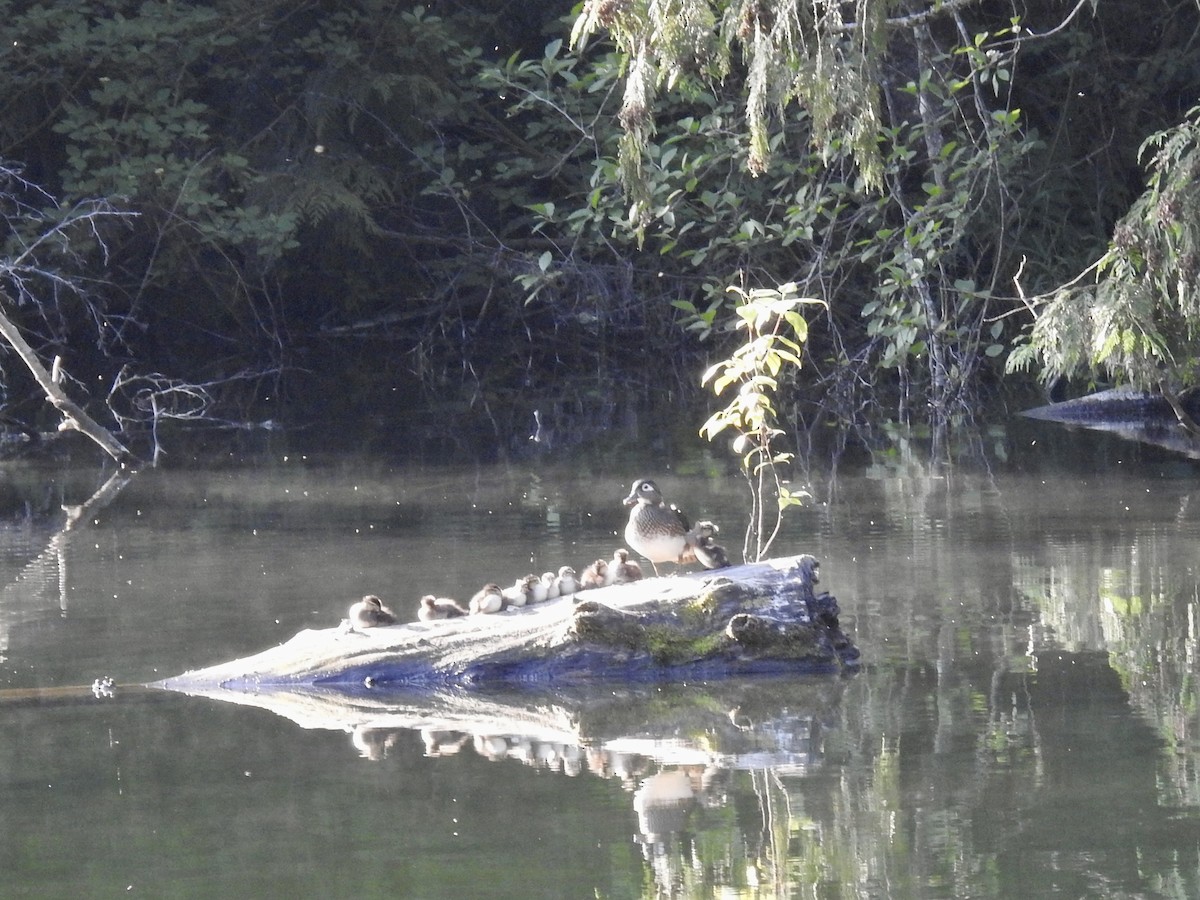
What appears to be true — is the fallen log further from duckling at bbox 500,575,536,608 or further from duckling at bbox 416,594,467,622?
duckling at bbox 416,594,467,622

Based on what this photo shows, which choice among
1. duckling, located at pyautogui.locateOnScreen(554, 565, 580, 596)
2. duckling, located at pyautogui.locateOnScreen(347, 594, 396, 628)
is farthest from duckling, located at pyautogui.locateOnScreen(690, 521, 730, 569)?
duckling, located at pyautogui.locateOnScreen(347, 594, 396, 628)

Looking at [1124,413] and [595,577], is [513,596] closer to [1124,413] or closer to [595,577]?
[595,577]

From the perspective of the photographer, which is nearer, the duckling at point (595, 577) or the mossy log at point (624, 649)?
the mossy log at point (624, 649)

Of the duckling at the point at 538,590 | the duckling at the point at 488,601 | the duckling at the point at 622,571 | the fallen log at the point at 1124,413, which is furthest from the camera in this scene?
the fallen log at the point at 1124,413

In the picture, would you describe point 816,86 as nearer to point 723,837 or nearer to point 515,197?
point 723,837

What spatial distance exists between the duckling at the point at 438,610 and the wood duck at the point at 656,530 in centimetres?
79

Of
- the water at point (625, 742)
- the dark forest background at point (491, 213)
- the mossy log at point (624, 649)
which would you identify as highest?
the dark forest background at point (491, 213)

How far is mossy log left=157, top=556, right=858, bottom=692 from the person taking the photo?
6871 millimetres

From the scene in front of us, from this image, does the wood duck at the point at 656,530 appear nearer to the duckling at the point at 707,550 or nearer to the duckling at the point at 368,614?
the duckling at the point at 707,550

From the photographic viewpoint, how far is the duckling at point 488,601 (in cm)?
731

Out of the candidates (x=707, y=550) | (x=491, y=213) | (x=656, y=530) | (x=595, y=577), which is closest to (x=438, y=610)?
(x=595, y=577)

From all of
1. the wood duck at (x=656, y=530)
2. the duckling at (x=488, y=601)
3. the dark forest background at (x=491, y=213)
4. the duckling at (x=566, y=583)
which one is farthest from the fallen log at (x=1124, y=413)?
the duckling at (x=488, y=601)

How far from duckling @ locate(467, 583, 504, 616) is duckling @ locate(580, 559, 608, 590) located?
1.33 ft

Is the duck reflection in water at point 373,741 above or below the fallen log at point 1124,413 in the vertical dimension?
below
